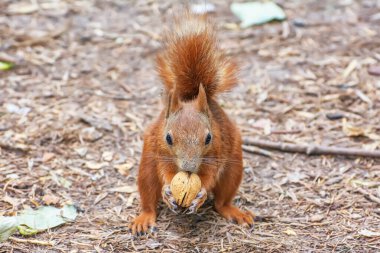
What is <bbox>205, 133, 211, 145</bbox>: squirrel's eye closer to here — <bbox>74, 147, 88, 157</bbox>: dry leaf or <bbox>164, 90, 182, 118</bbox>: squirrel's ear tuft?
<bbox>164, 90, 182, 118</bbox>: squirrel's ear tuft

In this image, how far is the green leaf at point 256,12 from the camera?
22.9 feet

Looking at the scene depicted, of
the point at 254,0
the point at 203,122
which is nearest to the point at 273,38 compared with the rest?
the point at 254,0

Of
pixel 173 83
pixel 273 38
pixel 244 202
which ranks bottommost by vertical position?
pixel 244 202

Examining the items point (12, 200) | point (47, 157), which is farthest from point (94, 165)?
point (12, 200)

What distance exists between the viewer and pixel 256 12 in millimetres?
7098

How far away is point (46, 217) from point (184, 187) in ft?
3.05

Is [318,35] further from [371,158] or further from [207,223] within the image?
[207,223]

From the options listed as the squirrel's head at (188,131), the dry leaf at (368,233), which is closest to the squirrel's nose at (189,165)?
the squirrel's head at (188,131)

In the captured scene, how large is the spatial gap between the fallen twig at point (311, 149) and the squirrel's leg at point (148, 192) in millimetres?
1211

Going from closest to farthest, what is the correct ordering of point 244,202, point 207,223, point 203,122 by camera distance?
point 203,122 < point 207,223 < point 244,202

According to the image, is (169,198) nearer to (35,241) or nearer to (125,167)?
(35,241)

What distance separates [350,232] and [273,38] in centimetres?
323

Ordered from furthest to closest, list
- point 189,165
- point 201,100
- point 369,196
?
point 369,196, point 201,100, point 189,165

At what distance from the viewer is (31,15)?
6977mm
